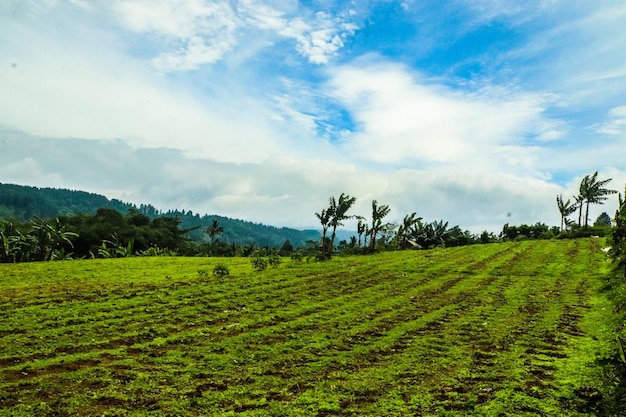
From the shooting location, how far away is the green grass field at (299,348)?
26.6ft

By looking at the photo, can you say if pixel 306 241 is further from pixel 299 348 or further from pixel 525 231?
pixel 299 348

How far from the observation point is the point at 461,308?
61.2 ft

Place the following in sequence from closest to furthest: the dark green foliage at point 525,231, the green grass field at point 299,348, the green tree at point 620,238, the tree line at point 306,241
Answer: the green grass field at point 299,348 → the green tree at point 620,238 → the tree line at point 306,241 → the dark green foliage at point 525,231

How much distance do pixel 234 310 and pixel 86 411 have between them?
9.98 meters

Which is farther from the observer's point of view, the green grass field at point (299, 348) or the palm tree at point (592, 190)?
the palm tree at point (592, 190)

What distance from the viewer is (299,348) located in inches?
480

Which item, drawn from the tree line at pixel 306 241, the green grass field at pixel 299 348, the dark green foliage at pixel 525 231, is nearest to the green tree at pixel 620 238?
the green grass field at pixel 299 348

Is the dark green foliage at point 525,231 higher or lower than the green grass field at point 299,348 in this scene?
higher

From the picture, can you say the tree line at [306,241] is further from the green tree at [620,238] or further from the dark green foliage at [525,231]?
the green tree at [620,238]

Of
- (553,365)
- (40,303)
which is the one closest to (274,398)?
(553,365)

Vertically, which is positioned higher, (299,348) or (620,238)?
(620,238)

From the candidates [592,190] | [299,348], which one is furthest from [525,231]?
[299,348]

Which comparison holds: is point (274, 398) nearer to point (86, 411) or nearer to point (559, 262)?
point (86, 411)

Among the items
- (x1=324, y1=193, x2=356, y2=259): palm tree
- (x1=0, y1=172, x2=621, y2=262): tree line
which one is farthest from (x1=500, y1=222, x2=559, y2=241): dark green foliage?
(x1=324, y1=193, x2=356, y2=259): palm tree
